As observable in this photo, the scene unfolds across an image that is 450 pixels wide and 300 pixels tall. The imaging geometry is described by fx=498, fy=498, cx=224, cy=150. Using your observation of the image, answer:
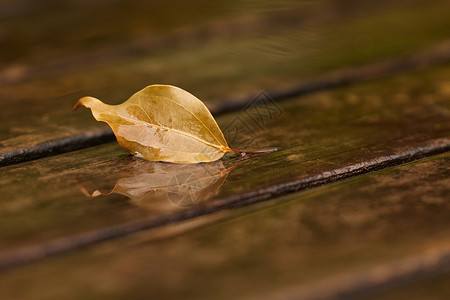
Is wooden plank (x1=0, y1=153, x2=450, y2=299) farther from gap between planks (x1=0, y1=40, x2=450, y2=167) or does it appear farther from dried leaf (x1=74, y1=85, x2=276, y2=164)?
gap between planks (x1=0, y1=40, x2=450, y2=167)

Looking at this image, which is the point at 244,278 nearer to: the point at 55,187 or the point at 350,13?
the point at 55,187

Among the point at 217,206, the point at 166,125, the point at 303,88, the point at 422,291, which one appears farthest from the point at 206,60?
the point at 422,291

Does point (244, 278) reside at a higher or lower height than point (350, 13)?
lower

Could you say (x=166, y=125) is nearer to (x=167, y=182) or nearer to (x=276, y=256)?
(x=167, y=182)

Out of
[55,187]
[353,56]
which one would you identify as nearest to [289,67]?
[353,56]

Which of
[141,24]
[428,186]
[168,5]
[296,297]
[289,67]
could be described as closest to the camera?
[296,297]

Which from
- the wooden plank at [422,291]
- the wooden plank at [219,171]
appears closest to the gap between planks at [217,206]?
the wooden plank at [219,171]

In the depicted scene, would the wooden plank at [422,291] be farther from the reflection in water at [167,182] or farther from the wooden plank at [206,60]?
the wooden plank at [206,60]

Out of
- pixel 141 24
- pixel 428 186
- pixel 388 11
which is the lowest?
pixel 428 186
